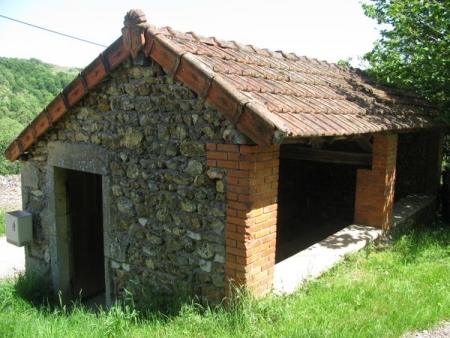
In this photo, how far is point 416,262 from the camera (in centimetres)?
546

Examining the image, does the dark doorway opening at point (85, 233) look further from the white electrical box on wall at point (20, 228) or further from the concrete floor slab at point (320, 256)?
the concrete floor slab at point (320, 256)

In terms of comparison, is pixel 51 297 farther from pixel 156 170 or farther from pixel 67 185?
pixel 156 170

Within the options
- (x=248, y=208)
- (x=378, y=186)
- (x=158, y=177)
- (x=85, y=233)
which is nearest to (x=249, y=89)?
(x=248, y=208)

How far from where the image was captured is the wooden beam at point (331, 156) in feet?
21.2

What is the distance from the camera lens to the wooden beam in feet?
21.2

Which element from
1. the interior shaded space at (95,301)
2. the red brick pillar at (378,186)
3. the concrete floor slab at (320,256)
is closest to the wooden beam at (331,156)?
the red brick pillar at (378,186)

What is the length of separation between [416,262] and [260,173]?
9.77 ft

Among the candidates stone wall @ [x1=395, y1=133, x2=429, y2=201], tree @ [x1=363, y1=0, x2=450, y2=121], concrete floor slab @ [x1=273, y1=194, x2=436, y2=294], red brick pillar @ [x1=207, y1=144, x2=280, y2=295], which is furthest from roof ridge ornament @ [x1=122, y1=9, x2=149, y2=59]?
stone wall @ [x1=395, y1=133, x2=429, y2=201]

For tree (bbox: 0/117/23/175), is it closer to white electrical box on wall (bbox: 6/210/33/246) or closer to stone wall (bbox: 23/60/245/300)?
white electrical box on wall (bbox: 6/210/33/246)

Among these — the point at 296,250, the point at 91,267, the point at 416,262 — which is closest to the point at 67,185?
the point at 91,267

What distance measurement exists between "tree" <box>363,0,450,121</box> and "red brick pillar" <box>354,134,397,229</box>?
227 centimetres

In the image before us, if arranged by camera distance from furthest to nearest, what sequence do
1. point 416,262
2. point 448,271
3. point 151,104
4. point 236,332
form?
point 416,262 < point 448,271 < point 151,104 < point 236,332

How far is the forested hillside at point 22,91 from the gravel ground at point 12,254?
10483mm

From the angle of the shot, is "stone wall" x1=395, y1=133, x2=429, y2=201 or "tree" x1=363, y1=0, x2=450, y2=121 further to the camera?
"stone wall" x1=395, y1=133, x2=429, y2=201
